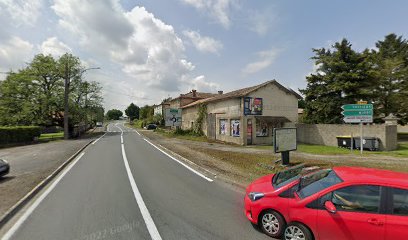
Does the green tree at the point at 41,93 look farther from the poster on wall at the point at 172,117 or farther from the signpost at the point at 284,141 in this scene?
the signpost at the point at 284,141

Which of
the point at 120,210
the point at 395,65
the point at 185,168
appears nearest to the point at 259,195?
the point at 120,210

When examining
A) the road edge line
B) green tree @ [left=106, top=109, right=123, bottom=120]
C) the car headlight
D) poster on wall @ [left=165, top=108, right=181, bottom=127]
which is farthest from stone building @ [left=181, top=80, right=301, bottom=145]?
green tree @ [left=106, top=109, right=123, bottom=120]

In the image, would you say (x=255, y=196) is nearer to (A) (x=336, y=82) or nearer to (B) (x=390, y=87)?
(A) (x=336, y=82)

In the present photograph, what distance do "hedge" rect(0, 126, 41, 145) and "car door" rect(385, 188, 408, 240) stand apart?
101 ft

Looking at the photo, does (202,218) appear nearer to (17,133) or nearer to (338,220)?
(338,220)

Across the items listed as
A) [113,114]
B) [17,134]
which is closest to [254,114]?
[17,134]

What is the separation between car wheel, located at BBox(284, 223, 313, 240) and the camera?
4328mm

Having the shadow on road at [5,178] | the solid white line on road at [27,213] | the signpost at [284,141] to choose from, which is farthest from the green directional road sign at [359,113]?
the shadow on road at [5,178]

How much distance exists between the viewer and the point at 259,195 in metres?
5.12

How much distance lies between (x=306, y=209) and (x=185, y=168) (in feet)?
26.4

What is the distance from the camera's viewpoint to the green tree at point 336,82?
2730 cm

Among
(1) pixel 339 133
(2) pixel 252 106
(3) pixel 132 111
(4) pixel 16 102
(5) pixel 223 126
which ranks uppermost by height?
(3) pixel 132 111

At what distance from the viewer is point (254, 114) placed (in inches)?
1010

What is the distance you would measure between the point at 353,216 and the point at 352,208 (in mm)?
129
